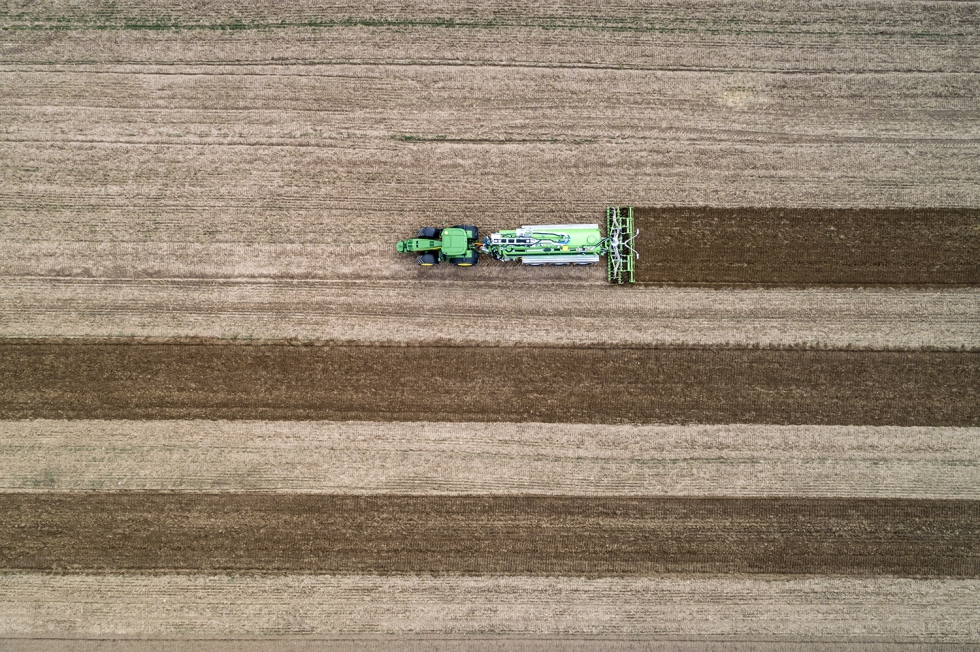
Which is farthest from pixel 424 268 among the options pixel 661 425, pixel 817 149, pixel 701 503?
pixel 817 149

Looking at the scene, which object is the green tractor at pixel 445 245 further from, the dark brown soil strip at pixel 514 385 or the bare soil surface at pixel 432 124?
the dark brown soil strip at pixel 514 385

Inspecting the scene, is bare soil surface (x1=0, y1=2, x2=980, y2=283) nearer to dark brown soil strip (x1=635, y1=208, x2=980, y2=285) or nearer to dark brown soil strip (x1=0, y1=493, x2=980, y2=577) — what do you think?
dark brown soil strip (x1=635, y1=208, x2=980, y2=285)

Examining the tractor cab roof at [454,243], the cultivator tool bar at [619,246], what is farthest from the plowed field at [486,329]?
the tractor cab roof at [454,243]

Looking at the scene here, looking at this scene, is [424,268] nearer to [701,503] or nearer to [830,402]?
[701,503]

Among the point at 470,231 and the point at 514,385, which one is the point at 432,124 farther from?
the point at 514,385

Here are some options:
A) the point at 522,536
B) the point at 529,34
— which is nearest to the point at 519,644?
the point at 522,536
